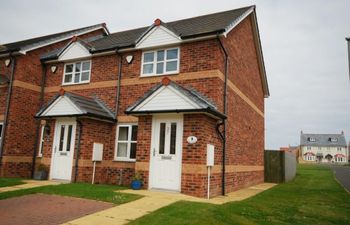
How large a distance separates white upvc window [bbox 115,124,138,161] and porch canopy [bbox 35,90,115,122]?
0.70 m

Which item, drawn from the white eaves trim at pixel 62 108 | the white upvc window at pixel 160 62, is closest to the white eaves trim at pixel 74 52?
the white eaves trim at pixel 62 108

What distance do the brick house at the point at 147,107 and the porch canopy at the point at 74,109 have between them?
57 mm

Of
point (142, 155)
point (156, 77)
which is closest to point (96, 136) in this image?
point (142, 155)

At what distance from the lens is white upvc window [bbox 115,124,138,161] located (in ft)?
42.6

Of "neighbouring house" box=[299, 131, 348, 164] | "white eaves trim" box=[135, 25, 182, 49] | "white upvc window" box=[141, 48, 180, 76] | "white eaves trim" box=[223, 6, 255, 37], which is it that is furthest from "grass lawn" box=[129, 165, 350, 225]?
"neighbouring house" box=[299, 131, 348, 164]

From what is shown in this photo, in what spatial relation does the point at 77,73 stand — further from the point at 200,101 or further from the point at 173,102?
the point at 200,101

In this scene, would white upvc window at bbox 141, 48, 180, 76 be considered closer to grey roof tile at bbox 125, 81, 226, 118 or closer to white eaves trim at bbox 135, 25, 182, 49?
white eaves trim at bbox 135, 25, 182, 49

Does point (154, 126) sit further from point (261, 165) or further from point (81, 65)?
point (261, 165)

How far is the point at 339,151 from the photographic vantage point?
102688 millimetres

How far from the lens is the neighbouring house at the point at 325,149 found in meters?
103

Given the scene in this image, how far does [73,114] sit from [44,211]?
18.7 feet

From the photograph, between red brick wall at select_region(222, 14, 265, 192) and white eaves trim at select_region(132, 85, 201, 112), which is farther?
red brick wall at select_region(222, 14, 265, 192)

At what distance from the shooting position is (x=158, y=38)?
42.9ft

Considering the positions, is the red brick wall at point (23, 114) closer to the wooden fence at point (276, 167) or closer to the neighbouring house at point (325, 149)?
the wooden fence at point (276, 167)
